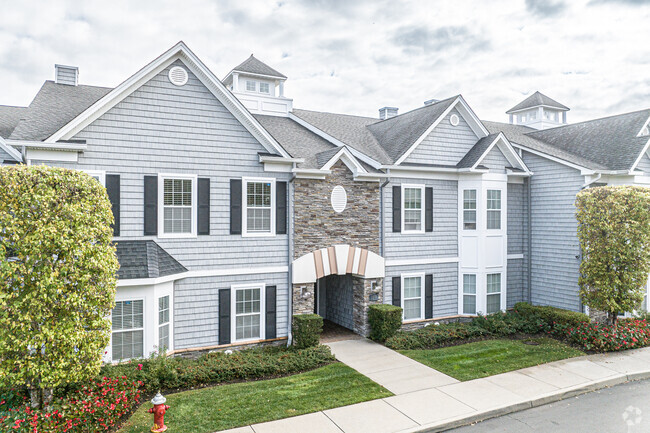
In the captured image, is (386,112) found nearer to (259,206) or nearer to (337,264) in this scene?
(337,264)

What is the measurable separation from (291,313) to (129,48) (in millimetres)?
11387

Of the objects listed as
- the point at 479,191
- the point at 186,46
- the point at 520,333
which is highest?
the point at 186,46

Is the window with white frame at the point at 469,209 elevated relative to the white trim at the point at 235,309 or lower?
elevated

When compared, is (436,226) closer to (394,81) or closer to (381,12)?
(381,12)

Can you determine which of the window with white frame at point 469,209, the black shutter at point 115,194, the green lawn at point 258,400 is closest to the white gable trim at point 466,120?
the window with white frame at point 469,209

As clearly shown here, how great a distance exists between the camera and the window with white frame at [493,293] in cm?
1673

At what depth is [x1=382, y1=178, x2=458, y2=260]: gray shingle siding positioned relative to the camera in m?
15.4

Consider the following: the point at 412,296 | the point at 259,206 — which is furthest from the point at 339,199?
the point at 412,296

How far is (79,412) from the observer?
7668 mm

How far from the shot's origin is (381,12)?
13.7m

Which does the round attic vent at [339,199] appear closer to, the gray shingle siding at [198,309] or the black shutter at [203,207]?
the gray shingle siding at [198,309]

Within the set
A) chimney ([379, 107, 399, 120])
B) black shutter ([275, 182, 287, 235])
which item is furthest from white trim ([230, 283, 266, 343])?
chimney ([379, 107, 399, 120])

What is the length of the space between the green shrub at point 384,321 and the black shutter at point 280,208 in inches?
167

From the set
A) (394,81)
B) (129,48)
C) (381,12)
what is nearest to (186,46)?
(129,48)
